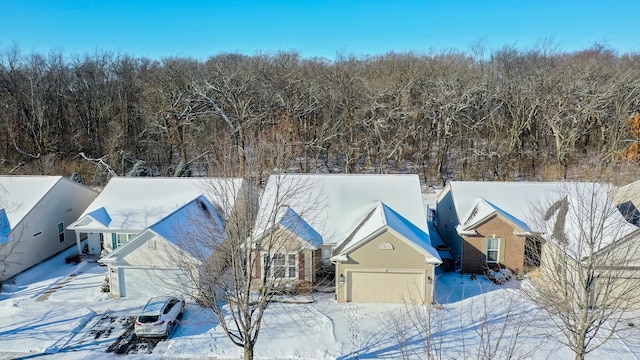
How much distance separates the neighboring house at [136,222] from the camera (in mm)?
19141

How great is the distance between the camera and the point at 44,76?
47.9m

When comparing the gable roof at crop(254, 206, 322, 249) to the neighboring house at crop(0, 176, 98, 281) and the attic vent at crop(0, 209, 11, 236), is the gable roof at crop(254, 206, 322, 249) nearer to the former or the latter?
the neighboring house at crop(0, 176, 98, 281)

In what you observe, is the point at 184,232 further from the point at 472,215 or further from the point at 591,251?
the point at 591,251

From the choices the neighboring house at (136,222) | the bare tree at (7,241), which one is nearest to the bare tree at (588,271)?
the neighboring house at (136,222)

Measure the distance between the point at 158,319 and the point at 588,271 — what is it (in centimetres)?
1437

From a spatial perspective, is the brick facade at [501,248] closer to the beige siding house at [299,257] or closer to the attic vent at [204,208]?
the beige siding house at [299,257]

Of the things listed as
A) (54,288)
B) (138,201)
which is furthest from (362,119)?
(54,288)

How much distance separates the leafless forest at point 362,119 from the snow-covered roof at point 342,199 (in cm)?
1788

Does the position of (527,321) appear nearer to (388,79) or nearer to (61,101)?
(388,79)

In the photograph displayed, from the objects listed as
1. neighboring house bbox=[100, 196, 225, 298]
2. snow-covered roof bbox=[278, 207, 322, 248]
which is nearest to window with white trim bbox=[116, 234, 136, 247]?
neighboring house bbox=[100, 196, 225, 298]

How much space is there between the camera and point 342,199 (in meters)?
21.8

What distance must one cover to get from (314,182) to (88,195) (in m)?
15.1

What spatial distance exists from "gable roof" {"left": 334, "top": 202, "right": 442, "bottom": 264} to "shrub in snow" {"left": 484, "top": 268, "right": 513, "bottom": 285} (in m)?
4.05

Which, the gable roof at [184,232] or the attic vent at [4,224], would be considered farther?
the attic vent at [4,224]
